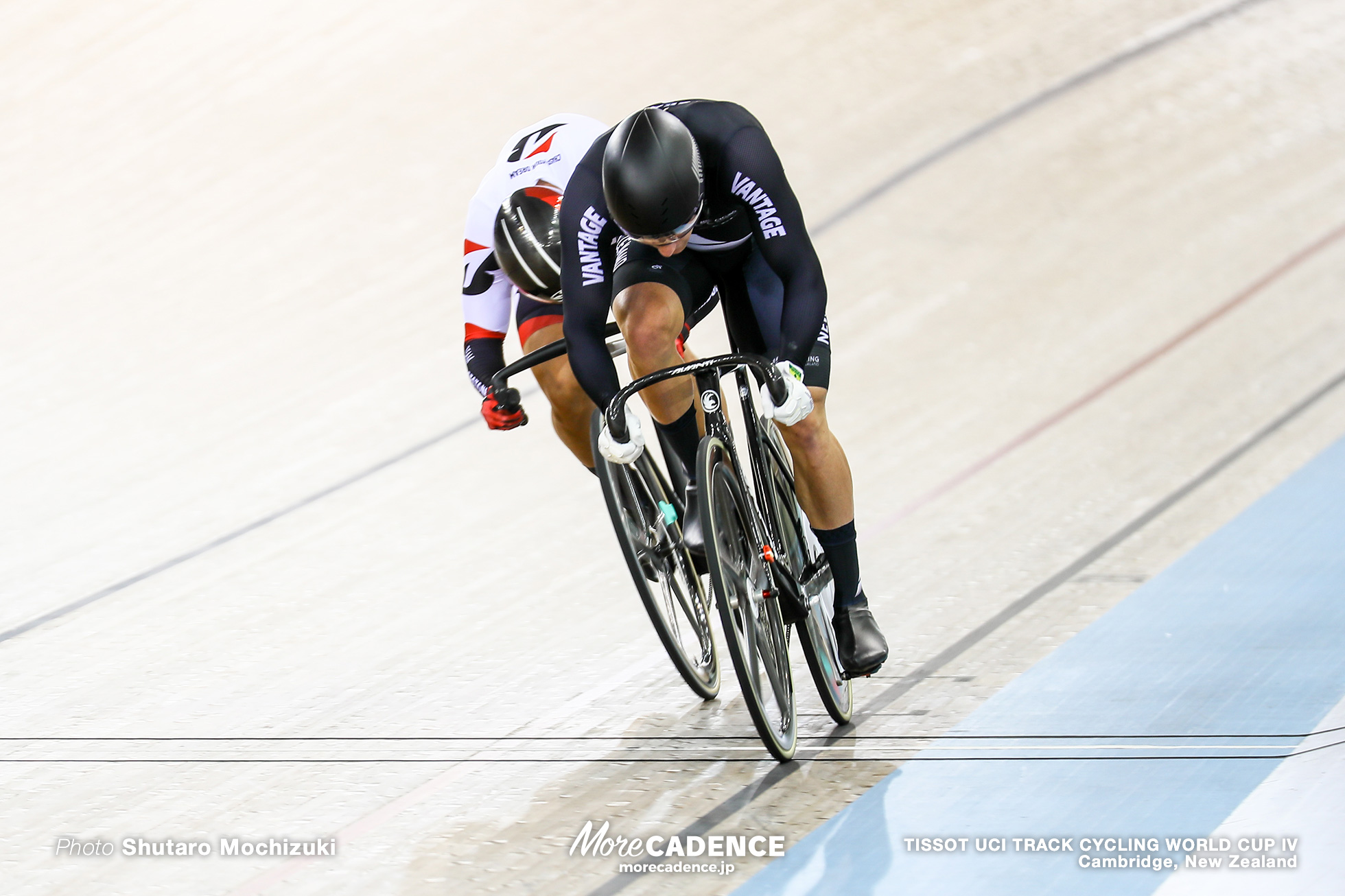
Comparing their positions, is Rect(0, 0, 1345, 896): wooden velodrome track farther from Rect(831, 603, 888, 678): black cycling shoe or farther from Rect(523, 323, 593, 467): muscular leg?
Rect(523, 323, 593, 467): muscular leg

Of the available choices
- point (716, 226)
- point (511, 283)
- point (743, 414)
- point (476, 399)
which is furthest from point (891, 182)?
point (743, 414)

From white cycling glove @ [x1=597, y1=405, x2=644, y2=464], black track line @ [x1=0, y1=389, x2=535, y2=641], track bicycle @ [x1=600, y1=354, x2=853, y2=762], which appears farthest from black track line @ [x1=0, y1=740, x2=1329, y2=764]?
black track line @ [x1=0, y1=389, x2=535, y2=641]

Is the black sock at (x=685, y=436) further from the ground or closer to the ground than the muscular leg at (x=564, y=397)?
closer to the ground

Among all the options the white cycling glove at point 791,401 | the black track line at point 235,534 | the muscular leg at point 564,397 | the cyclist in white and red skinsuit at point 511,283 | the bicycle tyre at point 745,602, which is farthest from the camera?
the black track line at point 235,534

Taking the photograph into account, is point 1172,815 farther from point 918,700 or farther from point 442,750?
point 442,750

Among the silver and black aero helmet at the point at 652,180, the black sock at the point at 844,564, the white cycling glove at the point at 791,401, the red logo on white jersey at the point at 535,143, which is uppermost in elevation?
the red logo on white jersey at the point at 535,143

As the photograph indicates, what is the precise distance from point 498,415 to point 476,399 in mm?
2174

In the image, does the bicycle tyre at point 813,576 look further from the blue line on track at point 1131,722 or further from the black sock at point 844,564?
the blue line on track at point 1131,722

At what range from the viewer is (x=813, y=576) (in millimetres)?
2480

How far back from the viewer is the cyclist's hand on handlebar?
2.69m

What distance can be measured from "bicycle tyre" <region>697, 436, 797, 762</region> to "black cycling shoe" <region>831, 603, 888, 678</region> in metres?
0.14

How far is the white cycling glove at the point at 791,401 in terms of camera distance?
216 centimetres

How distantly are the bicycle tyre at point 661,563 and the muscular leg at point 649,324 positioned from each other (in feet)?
0.48

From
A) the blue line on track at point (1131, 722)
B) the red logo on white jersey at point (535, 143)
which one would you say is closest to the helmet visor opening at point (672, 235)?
the red logo on white jersey at point (535, 143)
